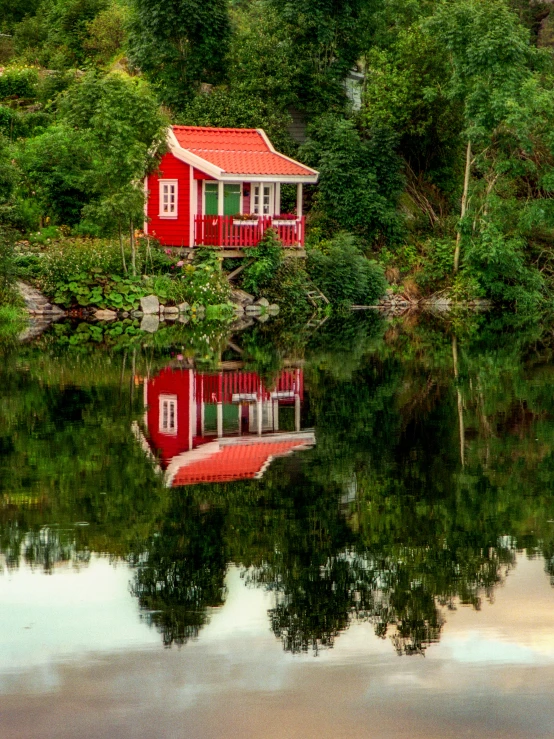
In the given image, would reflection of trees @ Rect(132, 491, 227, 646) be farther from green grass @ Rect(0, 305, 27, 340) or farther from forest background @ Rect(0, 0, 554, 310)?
forest background @ Rect(0, 0, 554, 310)

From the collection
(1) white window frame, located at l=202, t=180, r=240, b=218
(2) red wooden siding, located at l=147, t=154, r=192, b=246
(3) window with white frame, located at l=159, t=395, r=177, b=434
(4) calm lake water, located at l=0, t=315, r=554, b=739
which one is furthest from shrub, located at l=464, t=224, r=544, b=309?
(3) window with white frame, located at l=159, t=395, r=177, b=434

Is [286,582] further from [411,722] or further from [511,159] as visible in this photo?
[511,159]

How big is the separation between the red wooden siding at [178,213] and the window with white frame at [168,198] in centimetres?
12

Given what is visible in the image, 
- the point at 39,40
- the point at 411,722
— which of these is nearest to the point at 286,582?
the point at 411,722

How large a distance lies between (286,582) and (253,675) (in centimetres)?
155

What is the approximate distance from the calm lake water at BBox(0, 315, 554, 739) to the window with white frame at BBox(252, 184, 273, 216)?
1996 centimetres

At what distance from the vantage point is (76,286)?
1196 inches

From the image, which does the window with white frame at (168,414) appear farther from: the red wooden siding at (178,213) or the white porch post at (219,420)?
the red wooden siding at (178,213)

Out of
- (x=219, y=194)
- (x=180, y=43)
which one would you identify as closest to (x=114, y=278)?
(x=219, y=194)

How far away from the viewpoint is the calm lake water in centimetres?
540

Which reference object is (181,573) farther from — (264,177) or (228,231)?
(264,177)

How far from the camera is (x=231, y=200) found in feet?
115

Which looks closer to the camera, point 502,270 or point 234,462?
point 234,462

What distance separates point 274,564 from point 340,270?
28323 millimetres
